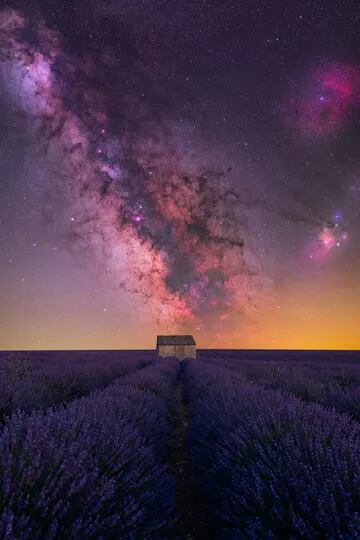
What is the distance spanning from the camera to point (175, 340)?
33.0 m

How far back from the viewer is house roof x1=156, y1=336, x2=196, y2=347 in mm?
32156

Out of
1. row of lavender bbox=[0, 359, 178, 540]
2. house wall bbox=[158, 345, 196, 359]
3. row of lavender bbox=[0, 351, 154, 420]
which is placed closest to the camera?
row of lavender bbox=[0, 359, 178, 540]

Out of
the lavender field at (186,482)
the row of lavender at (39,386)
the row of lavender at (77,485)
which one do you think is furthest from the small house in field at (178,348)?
the row of lavender at (77,485)

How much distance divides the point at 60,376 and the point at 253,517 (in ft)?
19.9

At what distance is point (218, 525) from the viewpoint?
96.0 inches

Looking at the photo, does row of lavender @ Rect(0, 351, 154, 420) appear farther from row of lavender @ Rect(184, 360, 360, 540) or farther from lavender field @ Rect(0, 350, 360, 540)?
row of lavender @ Rect(184, 360, 360, 540)

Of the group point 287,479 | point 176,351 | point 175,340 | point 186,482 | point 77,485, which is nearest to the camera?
point 77,485

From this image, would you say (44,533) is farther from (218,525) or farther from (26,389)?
(26,389)

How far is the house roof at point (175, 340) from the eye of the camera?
3216 cm

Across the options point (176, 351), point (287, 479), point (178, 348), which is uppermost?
point (287, 479)

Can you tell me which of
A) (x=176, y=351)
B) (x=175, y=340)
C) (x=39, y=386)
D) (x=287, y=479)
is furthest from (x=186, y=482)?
Answer: (x=175, y=340)

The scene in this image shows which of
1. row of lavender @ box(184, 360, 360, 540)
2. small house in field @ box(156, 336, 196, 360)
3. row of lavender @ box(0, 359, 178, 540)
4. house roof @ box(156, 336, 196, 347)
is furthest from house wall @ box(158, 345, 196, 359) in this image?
row of lavender @ box(0, 359, 178, 540)

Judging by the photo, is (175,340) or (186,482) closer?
(186,482)

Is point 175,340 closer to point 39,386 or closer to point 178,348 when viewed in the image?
point 178,348
